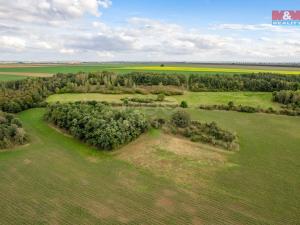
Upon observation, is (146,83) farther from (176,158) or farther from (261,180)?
(261,180)

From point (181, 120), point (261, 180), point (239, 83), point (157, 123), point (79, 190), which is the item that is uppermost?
point (239, 83)

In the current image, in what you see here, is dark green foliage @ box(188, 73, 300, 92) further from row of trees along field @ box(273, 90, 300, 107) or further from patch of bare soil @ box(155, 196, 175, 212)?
patch of bare soil @ box(155, 196, 175, 212)

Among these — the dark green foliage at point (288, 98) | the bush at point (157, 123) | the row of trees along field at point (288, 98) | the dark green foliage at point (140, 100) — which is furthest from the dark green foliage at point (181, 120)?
the row of trees along field at point (288, 98)

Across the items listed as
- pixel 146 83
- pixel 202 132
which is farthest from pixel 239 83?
pixel 202 132

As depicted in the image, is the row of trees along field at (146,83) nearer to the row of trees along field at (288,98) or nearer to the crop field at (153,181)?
the row of trees along field at (288,98)

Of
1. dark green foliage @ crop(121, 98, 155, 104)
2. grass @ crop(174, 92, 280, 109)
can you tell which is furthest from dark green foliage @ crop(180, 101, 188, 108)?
dark green foliage @ crop(121, 98, 155, 104)

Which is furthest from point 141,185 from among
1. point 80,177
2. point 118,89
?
point 118,89
